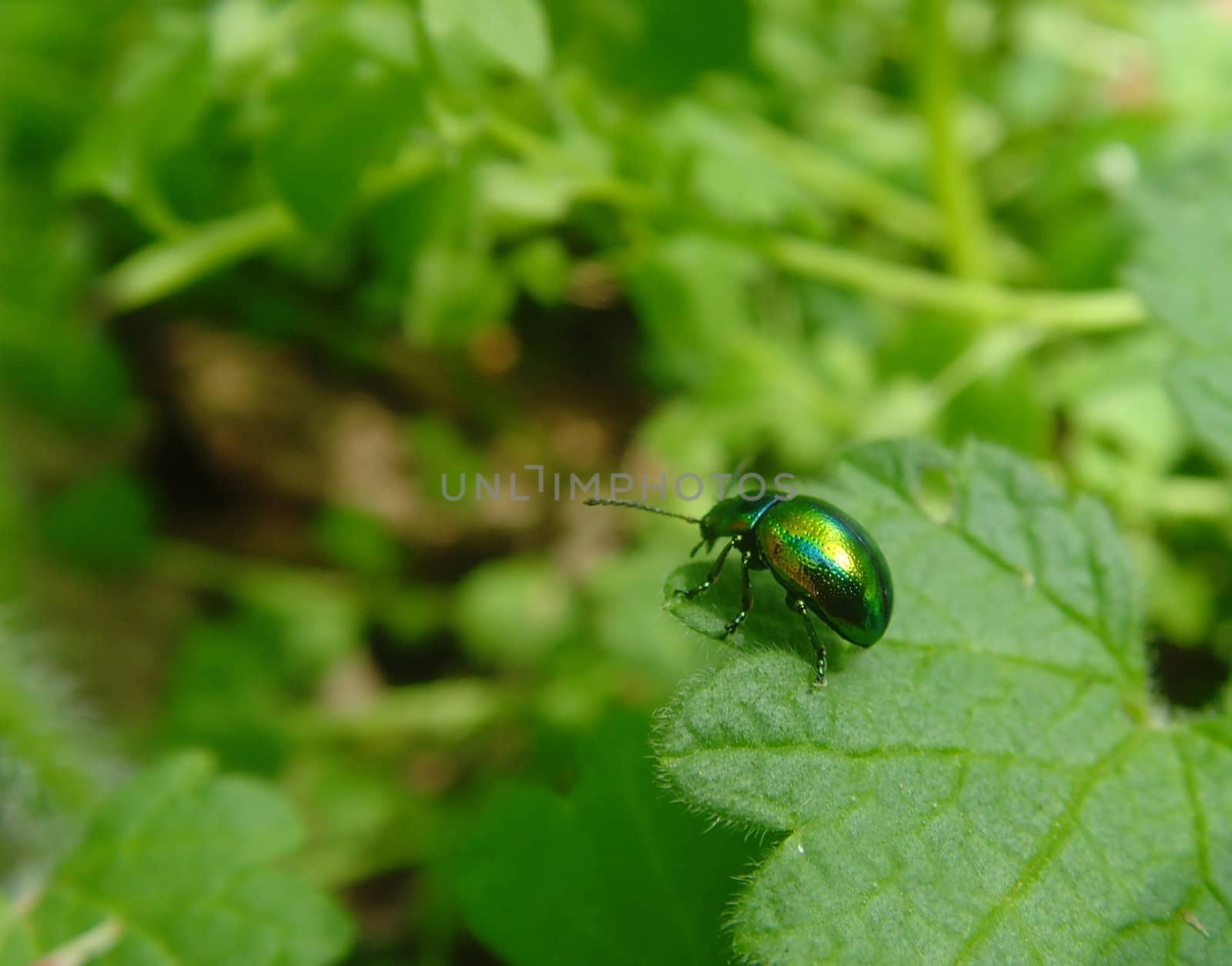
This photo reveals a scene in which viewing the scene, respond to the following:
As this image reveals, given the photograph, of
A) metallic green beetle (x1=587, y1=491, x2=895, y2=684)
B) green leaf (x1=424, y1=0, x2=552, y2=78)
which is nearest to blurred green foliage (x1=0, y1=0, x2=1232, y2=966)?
green leaf (x1=424, y1=0, x2=552, y2=78)

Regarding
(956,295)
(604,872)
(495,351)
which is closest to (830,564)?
(604,872)

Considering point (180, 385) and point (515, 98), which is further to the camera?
point (180, 385)

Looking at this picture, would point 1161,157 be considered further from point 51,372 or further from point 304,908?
point 51,372

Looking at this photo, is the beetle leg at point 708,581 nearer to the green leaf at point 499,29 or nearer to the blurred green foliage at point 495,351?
the blurred green foliage at point 495,351

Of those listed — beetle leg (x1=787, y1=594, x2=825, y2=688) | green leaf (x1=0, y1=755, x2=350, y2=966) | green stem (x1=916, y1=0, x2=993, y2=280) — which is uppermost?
green stem (x1=916, y1=0, x2=993, y2=280)

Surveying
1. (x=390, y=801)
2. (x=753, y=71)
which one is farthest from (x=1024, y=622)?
(x=390, y=801)

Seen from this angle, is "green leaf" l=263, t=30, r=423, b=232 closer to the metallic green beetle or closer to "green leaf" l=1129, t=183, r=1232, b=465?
the metallic green beetle
